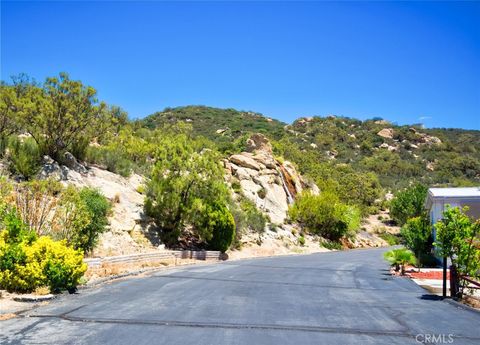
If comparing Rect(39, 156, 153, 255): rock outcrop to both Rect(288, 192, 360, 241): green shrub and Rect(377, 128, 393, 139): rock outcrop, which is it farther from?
Rect(377, 128, 393, 139): rock outcrop

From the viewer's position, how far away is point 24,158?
→ 1057 inches

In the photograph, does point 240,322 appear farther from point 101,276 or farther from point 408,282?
point 408,282

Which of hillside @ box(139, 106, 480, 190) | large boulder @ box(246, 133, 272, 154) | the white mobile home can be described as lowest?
the white mobile home

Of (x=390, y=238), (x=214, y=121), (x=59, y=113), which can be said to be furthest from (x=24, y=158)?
(x=214, y=121)

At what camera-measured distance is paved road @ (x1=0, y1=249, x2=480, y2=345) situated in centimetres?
841

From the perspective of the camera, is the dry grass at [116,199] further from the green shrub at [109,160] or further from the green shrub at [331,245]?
the green shrub at [331,245]

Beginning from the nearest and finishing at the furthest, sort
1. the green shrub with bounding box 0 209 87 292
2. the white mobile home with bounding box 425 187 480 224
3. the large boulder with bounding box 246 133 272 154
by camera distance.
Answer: the green shrub with bounding box 0 209 87 292 < the white mobile home with bounding box 425 187 480 224 < the large boulder with bounding box 246 133 272 154

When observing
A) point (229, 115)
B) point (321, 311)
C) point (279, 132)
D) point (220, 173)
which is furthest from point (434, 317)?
point (229, 115)

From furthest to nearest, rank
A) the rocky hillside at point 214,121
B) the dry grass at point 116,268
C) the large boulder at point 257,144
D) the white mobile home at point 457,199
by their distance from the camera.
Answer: the rocky hillside at point 214,121 → the large boulder at point 257,144 → the white mobile home at point 457,199 → the dry grass at point 116,268

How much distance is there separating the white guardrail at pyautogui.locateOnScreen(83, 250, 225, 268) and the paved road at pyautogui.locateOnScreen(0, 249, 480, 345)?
2479 millimetres

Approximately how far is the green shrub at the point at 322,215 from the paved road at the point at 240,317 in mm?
34587

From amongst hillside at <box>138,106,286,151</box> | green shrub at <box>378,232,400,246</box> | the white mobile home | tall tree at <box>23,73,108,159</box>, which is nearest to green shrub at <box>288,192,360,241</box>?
green shrub at <box>378,232,400,246</box>

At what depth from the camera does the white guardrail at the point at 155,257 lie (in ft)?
58.9

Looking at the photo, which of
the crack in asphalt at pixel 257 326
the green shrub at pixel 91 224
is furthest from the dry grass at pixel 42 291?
the green shrub at pixel 91 224
